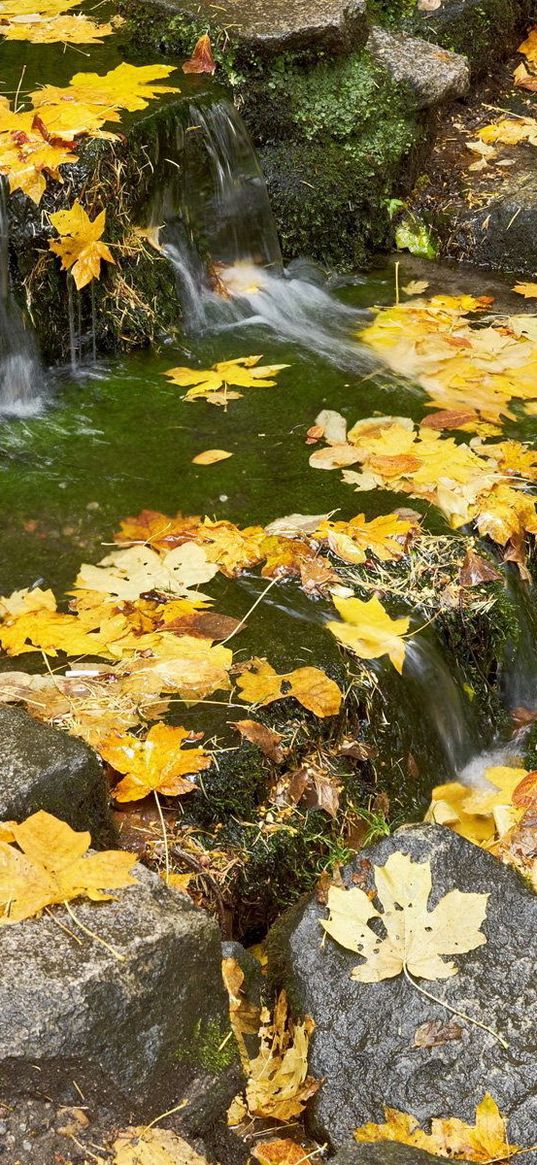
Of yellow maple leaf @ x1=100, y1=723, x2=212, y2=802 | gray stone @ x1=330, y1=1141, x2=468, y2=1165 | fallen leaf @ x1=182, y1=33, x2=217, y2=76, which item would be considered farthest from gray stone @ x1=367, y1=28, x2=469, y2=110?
gray stone @ x1=330, y1=1141, x2=468, y2=1165

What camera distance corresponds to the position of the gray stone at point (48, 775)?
2.09 m

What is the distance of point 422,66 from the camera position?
573cm

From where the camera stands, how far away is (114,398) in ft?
13.9

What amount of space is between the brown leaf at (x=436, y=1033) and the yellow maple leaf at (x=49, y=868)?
2.06 feet

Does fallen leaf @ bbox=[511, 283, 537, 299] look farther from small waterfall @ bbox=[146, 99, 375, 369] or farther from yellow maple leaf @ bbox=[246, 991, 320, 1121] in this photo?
yellow maple leaf @ bbox=[246, 991, 320, 1121]

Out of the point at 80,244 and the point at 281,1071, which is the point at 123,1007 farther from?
the point at 80,244

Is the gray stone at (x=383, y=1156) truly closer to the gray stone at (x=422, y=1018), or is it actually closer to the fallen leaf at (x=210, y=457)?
the gray stone at (x=422, y=1018)

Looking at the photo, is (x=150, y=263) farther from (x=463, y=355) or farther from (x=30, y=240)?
(x=463, y=355)

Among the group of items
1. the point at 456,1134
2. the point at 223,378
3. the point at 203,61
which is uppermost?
the point at 203,61

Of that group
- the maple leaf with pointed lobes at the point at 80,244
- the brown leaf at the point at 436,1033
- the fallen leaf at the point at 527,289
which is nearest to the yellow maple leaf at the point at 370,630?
the brown leaf at the point at 436,1033

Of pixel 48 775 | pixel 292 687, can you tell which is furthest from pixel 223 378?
pixel 48 775

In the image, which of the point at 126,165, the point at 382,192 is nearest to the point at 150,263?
the point at 126,165

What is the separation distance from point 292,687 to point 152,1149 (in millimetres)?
1169

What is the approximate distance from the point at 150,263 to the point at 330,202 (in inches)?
45.1
